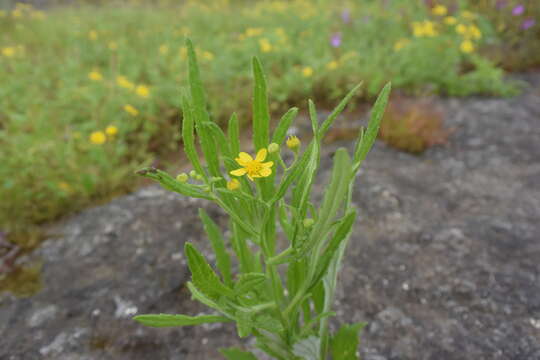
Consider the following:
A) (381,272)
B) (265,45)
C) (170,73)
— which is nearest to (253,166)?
(381,272)

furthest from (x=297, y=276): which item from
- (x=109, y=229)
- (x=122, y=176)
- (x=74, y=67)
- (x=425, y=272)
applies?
(x=74, y=67)

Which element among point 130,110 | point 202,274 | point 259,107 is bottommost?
point 130,110

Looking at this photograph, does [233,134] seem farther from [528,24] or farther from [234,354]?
[528,24]

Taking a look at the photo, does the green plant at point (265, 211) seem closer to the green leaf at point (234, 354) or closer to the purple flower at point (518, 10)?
the green leaf at point (234, 354)

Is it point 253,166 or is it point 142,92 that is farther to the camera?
point 142,92

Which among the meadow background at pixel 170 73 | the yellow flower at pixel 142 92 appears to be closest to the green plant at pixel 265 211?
the meadow background at pixel 170 73
